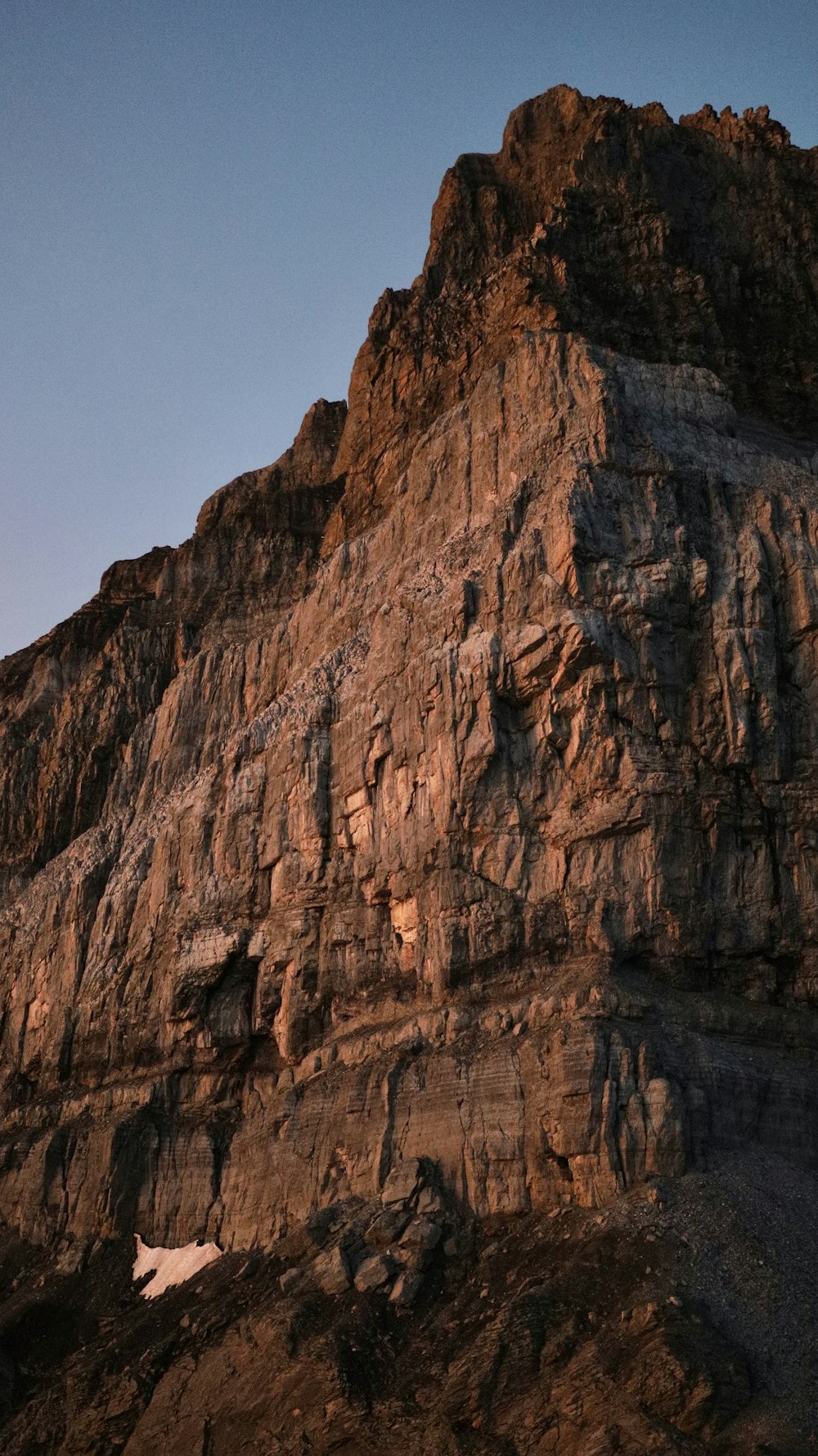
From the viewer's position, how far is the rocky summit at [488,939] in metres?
32.6

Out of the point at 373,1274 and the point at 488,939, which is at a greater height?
the point at 488,939

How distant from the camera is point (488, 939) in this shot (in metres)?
41.8

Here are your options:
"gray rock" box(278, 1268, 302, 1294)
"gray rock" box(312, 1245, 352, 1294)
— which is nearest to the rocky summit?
"gray rock" box(312, 1245, 352, 1294)

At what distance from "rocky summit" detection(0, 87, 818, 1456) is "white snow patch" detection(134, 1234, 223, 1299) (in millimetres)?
221

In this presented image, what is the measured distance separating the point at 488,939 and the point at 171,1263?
14459 millimetres

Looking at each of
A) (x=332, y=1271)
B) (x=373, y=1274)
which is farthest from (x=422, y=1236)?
(x=332, y=1271)

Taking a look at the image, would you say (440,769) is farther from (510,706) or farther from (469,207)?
(469,207)

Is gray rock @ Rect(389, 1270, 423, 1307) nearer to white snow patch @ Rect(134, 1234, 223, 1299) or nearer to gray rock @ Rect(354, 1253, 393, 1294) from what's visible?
gray rock @ Rect(354, 1253, 393, 1294)

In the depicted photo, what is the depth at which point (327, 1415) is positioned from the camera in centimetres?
3164

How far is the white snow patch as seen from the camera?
42719 millimetres

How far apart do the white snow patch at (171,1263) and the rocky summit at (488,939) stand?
0.22 metres

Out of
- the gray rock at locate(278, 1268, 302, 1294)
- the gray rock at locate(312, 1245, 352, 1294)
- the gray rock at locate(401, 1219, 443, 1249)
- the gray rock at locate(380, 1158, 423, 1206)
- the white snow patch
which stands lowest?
the white snow patch

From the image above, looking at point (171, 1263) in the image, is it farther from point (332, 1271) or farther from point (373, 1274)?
point (373, 1274)

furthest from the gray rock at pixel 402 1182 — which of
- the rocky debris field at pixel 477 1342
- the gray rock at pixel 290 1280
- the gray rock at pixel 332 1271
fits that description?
the gray rock at pixel 290 1280
